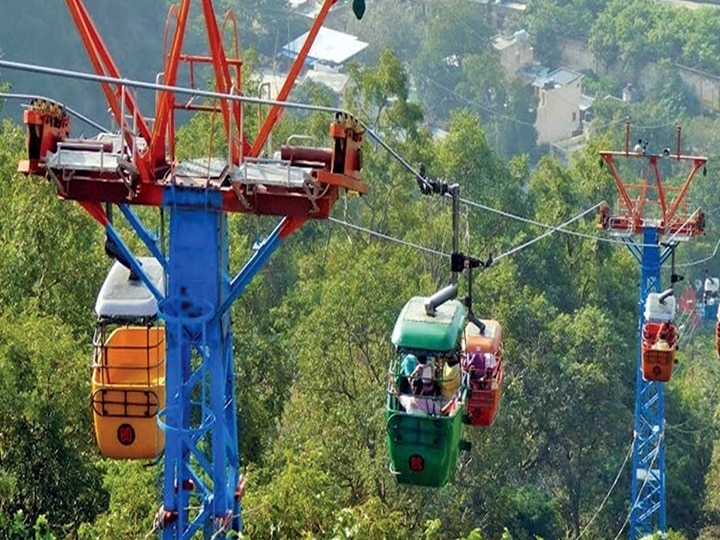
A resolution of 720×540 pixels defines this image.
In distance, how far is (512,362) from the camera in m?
29.6

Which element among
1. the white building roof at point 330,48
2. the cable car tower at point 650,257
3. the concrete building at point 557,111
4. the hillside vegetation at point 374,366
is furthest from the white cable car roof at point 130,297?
the concrete building at point 557,111

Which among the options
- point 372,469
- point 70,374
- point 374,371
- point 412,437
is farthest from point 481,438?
point 412,437

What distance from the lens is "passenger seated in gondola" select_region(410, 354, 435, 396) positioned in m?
12.8

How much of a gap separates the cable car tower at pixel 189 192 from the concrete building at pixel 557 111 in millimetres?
65886

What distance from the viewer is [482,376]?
14594mm

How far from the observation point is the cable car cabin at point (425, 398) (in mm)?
12523

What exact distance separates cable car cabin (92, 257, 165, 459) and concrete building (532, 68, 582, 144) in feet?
214

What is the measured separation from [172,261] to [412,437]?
2.60 metres

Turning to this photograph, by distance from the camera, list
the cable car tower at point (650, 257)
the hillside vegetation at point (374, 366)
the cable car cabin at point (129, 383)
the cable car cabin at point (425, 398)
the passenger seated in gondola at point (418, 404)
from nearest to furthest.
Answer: the cable car cabin at point (129, 383)
the cable car cabin at point (425, 398)
the passenger seated in gondola at point (418, 404)
the hillside vegetation at point (374, 366)
the cable car tower at point (650, 257)

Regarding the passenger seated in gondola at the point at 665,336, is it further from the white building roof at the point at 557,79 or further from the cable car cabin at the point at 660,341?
the white building roof at the point at 557,79

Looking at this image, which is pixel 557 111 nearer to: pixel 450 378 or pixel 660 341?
pixel 660 341

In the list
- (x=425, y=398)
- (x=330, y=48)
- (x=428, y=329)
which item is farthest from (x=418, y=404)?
(x=330, y=48)

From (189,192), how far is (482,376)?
4513 millimetres

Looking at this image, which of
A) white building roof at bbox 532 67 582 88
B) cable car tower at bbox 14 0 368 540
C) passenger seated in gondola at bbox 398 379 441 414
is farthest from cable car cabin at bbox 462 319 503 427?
white building roof at bbox 532 67 582 88
